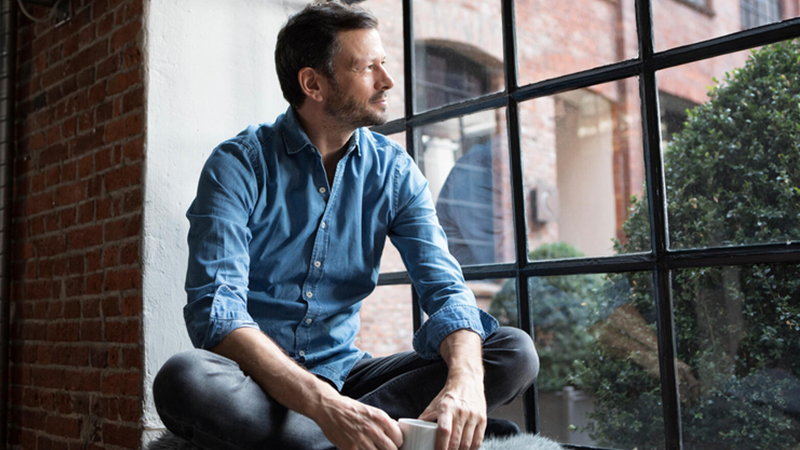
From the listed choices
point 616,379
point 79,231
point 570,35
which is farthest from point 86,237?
point 570,35

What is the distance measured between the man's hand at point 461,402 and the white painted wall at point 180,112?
0.95 m

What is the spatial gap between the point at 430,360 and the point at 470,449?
0.99 ft

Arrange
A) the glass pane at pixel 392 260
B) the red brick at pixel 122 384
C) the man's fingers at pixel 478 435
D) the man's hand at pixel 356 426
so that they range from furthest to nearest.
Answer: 1. the glass pane at pixel 392 260
2. the red brick at pixel 122 384
3. the man's fingers at pixel 478 435
4. the man's hand at pixel 356 426

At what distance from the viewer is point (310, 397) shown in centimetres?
121

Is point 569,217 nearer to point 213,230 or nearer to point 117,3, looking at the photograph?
point 213,230

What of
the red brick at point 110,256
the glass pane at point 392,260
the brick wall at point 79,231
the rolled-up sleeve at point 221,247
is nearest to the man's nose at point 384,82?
the rolled-up sleeve at point 221,247

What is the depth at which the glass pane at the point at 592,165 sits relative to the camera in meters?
1.74

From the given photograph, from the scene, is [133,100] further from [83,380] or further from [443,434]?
[443,434]

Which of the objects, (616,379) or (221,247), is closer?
(221,247)

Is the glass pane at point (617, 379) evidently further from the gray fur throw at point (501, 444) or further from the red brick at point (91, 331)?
the red brick at point (91, 331)

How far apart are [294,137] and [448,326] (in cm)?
63

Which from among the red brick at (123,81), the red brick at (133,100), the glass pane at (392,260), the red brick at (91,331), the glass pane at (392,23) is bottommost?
the red brick at (91,331)

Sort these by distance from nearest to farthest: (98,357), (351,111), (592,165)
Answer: (351,111) < (98,357) < (592,165)

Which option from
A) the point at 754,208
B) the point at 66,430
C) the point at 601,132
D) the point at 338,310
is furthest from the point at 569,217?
the point at 66,430
